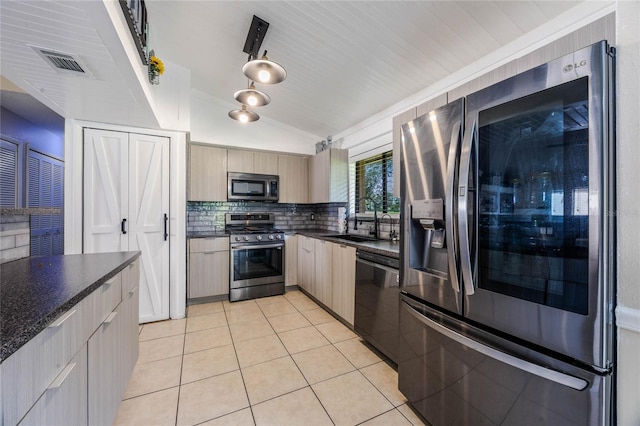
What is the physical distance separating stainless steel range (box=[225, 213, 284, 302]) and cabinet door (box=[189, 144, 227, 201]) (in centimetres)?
62

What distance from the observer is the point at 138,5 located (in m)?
1.63

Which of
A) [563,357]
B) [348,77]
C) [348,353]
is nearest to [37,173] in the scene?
[348,77]

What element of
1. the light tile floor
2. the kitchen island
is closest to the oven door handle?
the light tile floor

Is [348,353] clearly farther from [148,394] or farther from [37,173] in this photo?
[37,173]

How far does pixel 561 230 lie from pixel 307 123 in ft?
11.8

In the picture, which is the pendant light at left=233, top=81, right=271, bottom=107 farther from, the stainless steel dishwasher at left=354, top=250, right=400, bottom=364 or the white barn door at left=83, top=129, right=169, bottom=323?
the stainless steel dishwasher at left=354, top=250, right=400, bottom=364

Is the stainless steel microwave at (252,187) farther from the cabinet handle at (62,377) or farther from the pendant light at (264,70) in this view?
the cabinet handle at (62,377)

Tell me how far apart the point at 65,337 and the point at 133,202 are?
2.27 m

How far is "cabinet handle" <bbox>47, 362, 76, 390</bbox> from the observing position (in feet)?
2.72

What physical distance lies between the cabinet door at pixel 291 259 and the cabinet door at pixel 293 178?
0.69m

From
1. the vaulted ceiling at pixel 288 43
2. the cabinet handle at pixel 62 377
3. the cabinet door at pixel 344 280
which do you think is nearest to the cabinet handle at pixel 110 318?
the cabinet handle at pixel 62 377

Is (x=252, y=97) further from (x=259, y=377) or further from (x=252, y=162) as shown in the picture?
(x=259, y=377)

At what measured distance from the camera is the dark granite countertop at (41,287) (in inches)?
28.5

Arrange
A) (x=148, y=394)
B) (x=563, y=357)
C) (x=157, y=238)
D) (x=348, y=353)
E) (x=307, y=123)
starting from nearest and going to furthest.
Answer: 1. (x=563, y=357)
2. (x=148, y=394)
3. (x=348, y=353)
4. (x=157, y=238)
5. (x=307, y=123)
